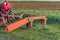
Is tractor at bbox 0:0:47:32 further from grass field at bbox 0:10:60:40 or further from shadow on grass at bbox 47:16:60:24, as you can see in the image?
shadow on grass at bbox 47:16:60:24

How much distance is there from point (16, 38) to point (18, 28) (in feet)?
6.20

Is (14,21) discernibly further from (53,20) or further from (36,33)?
(53,20)

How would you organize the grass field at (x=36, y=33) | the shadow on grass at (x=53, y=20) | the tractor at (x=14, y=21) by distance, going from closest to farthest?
the grass field at (x=36, y=33) → the tractor at (x=14, y=21) → the shadow on grass at (x=53, y=20)

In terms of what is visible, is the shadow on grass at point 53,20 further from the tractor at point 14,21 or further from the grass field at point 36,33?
the tractor at point 14,21

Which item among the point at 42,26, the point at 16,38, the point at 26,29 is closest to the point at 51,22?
the point at 42,26

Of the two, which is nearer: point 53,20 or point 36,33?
point 36,33

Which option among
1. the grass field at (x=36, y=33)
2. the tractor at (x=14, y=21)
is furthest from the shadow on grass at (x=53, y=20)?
the tractor at (x=14, y=21)

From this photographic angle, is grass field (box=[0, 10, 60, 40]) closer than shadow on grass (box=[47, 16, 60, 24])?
Yes

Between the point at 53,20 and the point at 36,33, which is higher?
the point at 36,33

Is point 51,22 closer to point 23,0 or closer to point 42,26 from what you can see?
point 42,26

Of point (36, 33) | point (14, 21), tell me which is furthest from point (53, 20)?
point (36, 33)

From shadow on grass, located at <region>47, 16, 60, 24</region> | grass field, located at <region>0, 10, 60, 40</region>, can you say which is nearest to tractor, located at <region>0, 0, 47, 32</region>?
grass field, located at <region>0, 10, 60, 40</region>

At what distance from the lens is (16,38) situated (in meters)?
9.59

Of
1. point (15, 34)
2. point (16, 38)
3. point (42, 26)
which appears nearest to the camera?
point (16, 38)
